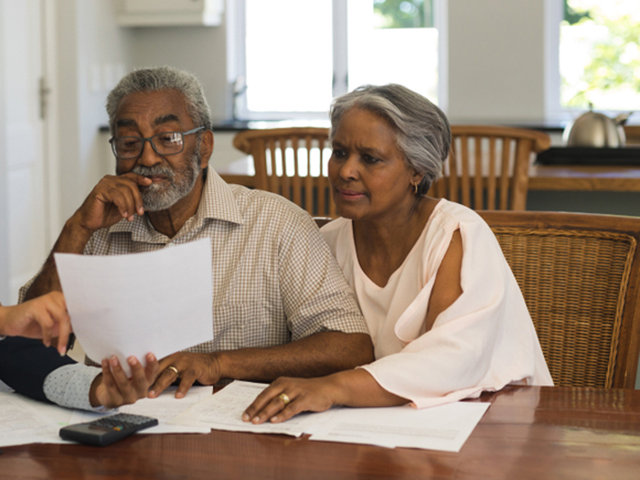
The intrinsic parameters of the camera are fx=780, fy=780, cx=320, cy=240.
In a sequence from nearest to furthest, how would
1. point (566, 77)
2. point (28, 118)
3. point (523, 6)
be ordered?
point (28, 118)
point (523, 6)
point (566, 77)

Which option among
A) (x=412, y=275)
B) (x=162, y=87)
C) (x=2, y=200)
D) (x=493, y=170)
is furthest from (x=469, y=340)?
(x=2, y=200)

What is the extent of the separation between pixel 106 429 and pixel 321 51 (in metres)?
4.24

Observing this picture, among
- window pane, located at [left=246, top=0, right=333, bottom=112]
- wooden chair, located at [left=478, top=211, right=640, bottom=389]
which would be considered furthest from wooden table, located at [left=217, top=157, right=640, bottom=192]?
window pane, located at [left=246, top=0, right=333, bottom=112]

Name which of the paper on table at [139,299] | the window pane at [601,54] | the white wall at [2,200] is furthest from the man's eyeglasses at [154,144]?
the window pane at [601,54]

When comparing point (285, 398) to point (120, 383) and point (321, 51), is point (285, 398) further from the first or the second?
point (321, 51)

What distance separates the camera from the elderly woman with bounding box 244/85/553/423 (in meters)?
1.18

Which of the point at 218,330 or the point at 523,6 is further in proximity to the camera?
the point at 523,6

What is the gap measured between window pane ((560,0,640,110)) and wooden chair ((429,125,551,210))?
7.85 feet

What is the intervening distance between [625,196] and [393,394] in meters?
1.86

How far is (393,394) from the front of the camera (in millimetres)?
1173

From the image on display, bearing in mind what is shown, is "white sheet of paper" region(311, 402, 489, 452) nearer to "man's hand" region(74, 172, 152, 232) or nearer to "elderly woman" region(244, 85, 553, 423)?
"elderly woman" region(244, 85, 553, 423)

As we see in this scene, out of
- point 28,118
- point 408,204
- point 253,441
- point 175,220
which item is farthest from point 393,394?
point 28,118

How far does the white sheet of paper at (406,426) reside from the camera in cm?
101

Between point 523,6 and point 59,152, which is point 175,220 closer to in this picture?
point 59,152
